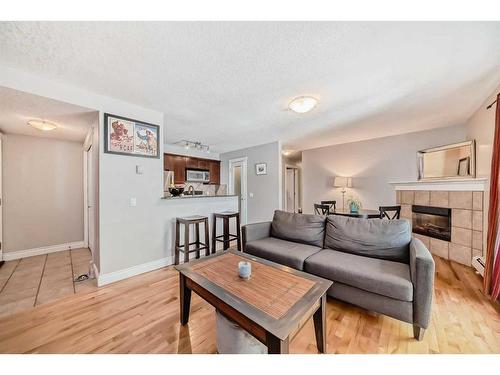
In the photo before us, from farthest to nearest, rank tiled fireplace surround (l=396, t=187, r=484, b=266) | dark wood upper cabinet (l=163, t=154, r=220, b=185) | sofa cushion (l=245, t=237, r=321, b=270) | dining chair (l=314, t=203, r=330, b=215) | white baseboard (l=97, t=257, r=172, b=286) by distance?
dark wood upper cabinet (l=163, t=154, r=220, b=185) → dining chair (l=314, t=203, r=330, b=215) → tiled fireplace surround (l=396, t=187, r=484, b=266) → white baseboard (l=97, t=257, r=172, b=286) → sofa cushion (l=245, t=237, r=321, b=270)

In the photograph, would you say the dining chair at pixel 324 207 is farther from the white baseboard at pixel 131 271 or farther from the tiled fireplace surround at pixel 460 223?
the white baseboard at pixel 131 271

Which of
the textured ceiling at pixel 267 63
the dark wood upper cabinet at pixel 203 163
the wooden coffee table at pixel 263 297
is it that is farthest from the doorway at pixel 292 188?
the wooden coffee table at pixel 263 297

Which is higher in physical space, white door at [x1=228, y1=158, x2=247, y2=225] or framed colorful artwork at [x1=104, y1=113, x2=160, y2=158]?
framed colorful artwork at [x1=104, y1=113, x2=160, y2=158]

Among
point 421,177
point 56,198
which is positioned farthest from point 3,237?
point 421,177

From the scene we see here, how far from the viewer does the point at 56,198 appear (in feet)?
11.7

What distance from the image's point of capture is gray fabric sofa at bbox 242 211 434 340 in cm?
142

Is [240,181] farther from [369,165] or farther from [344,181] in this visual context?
[369,165]

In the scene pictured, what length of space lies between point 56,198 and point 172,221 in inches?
100

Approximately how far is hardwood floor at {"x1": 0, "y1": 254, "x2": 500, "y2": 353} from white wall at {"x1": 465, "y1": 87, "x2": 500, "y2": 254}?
1.38 m

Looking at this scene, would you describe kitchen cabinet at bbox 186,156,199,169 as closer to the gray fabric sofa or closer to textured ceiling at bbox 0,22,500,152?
textured ceiling at bbox 0,22,500,152

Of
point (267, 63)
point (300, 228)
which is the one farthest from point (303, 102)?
point (300, 228)

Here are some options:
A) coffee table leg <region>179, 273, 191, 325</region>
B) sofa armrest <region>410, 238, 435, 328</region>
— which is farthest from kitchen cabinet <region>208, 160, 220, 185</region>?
sofa armrest <region>410, 238, 435, 328</region>

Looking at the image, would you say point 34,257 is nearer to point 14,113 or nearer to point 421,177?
point 14,113

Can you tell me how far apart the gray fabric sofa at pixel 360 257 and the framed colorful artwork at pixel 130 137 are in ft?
5.82
